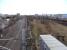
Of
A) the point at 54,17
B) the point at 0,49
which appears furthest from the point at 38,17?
the point at 0,49

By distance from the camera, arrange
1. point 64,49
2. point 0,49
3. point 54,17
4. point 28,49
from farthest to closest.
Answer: point 54,17
point 28,49
point 0,49
point 64,49

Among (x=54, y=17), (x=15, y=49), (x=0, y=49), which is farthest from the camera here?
(x=54, y=17)

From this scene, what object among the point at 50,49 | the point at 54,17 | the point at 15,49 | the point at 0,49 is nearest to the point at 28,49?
the point at 15,49

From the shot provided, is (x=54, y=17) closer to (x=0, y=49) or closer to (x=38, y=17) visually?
(x=38, y=17)

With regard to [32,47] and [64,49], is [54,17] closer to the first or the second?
[32,47]

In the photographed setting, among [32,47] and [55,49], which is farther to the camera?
[32,47]

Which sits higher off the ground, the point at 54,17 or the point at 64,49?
the point at 64,49

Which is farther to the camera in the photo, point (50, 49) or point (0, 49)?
point (0, 49)

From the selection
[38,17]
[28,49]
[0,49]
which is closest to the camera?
[0,49]

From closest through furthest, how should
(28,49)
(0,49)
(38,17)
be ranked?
1. (0,49)
2. (28,49)
3. (38,17)
